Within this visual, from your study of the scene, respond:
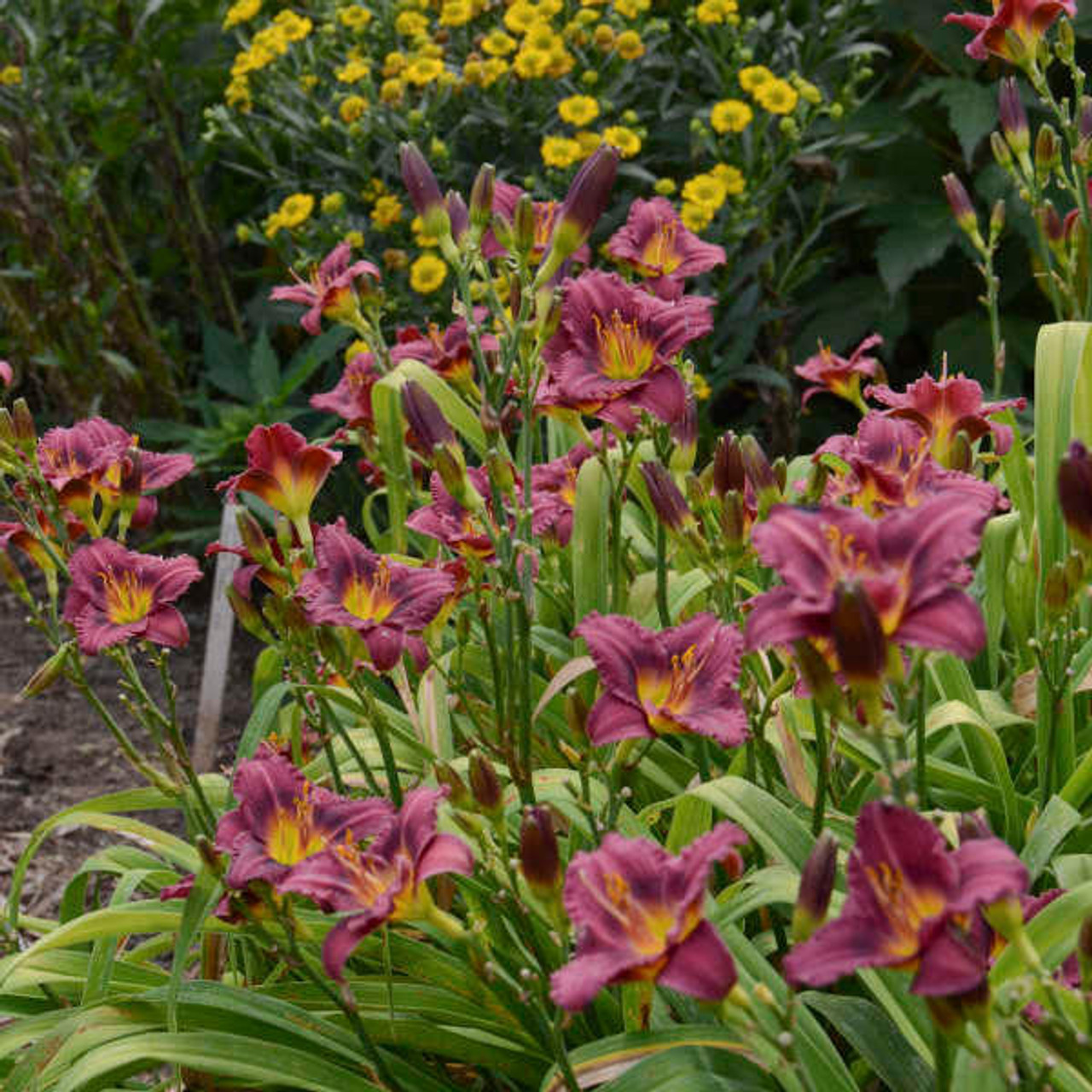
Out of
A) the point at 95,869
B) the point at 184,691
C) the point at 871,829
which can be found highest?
the point at 871,829

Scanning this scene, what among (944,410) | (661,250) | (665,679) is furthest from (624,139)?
(665,679)

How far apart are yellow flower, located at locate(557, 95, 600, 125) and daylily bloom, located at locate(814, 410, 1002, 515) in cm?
153

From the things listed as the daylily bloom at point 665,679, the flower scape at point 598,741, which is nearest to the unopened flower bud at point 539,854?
the flower scape at point 598,741

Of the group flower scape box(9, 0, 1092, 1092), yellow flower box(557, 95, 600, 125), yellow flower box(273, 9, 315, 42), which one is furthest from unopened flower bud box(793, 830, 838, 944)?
yellow flower box(273, 9, 315, 42)

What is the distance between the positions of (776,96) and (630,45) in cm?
32

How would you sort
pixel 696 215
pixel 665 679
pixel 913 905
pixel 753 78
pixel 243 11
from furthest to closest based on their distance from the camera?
pixel 243 11, pixel 753 78, pixel 696 215, pixel 665 679, pixel 913 905

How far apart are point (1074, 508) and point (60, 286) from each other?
3056 mm

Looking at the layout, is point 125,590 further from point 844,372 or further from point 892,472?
point 844,372

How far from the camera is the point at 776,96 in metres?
2.72

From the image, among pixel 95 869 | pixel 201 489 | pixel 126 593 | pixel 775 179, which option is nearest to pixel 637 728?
pixel 126 593

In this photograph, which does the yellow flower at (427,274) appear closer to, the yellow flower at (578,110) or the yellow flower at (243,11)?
the yellow flower at (578,110)

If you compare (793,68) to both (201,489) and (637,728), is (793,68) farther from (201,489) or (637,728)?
(637,728)

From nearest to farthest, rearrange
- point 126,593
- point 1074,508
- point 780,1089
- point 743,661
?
point 1074,508 → point 780,1089 → point 126,593 → point 743,661

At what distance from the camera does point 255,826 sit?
108cm
